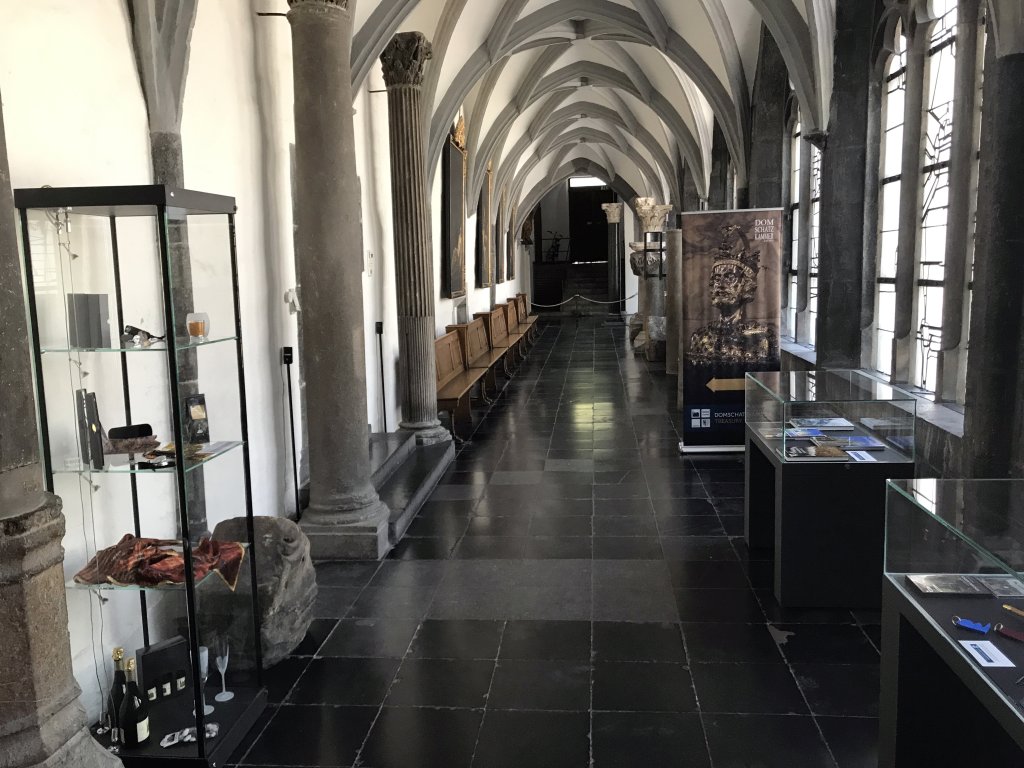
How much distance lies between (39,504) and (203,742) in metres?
1.43

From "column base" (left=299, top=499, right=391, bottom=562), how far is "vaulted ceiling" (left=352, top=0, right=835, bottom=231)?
13.2ft

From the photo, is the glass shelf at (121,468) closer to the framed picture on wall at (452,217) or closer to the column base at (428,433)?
the column base at (428,433)

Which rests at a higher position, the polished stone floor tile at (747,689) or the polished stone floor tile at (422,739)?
the polished stone floor tile at (747,689)

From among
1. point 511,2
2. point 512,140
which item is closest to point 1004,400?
point 511,2

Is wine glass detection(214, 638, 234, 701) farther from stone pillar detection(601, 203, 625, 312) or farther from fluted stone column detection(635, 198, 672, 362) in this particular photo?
stone pillar detection(601, 203, 625, 312)

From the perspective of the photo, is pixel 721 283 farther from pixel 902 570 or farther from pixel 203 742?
pixel 203 742

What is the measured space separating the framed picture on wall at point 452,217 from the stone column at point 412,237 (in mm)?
3475

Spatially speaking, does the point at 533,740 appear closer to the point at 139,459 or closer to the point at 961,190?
the point at 139,459

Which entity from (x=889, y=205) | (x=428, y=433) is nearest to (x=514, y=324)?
(x=428, y=433)

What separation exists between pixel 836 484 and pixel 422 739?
8.15 feet

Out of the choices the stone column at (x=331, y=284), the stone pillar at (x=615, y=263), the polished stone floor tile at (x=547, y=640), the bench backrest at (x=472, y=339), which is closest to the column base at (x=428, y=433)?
the stone column at (x=331, y=284)

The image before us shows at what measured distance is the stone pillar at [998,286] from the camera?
4539mm

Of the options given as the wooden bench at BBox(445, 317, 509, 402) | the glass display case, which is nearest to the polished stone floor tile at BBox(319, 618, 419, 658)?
the glass display case

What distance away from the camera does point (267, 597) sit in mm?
4133
